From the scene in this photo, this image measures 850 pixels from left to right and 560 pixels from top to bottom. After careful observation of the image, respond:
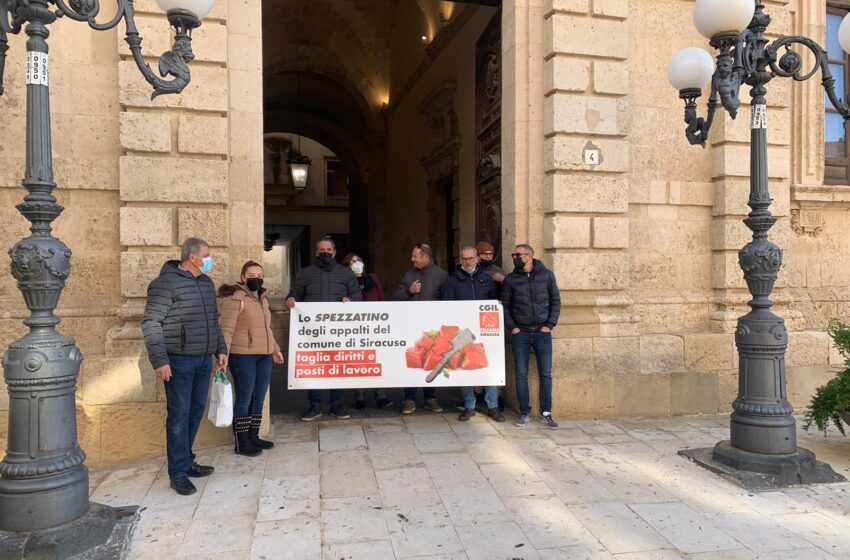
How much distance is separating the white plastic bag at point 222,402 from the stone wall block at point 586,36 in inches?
197

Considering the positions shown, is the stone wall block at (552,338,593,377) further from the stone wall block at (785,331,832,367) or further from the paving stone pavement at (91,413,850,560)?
the stone wall block at (785,331,832,367)

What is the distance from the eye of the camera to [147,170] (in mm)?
5547

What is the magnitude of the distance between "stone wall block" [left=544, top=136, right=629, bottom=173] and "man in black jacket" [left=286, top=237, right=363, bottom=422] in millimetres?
2656

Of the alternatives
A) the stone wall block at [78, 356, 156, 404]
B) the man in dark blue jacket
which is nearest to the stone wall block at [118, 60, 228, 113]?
the stone wall block at [78, 356, 156, 404]

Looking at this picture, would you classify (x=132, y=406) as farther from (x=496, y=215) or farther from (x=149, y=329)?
(x=496, y=215)

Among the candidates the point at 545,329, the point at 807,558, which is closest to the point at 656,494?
the point at 807,558

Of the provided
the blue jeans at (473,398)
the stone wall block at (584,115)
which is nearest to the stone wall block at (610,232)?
the stone wall block at (584,115)

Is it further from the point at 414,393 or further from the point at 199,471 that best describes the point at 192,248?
the point at 414,393

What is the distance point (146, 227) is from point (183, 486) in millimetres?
2467

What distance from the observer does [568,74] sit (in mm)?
6641

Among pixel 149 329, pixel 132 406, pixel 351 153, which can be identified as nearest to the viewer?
pixel 149 329

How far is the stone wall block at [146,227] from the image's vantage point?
5500 millimetres

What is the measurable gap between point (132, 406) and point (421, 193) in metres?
9.28

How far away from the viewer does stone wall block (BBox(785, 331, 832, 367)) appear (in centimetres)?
731
